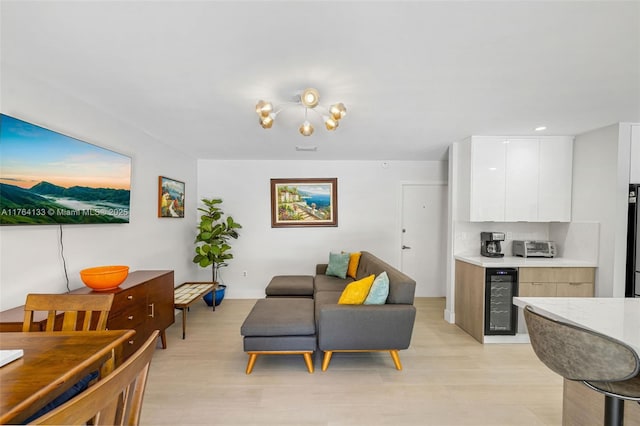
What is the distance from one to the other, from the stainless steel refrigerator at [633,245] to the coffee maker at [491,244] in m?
1.09

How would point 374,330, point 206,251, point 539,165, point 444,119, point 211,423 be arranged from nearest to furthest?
point 211,423, point 374,330, point 444,119, point 539,165, point 206,251

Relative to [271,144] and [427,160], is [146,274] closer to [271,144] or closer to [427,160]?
[271,144]

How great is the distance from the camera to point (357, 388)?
2186 mm

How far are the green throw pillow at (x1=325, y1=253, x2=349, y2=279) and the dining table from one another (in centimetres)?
301

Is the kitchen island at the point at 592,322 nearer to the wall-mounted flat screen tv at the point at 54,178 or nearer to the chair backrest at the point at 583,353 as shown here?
the chair backrest at the point at 583,353

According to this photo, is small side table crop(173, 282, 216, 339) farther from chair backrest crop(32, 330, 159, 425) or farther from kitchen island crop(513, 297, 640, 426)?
kitchen island crop(513, 297, 640, 426)

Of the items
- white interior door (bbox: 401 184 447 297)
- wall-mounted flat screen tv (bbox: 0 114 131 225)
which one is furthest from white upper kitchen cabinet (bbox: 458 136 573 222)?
wall-mounted flat screen tv (bbox: 0 114 131 225)

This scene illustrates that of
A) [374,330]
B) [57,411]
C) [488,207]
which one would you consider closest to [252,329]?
[374,330]

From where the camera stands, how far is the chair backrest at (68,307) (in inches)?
58.0

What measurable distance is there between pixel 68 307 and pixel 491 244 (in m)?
4.17

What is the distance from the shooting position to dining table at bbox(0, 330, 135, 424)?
83 centimetres

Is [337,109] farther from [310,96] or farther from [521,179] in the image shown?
[521,179]

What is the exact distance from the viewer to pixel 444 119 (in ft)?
8.88

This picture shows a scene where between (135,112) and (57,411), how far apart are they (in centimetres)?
271
